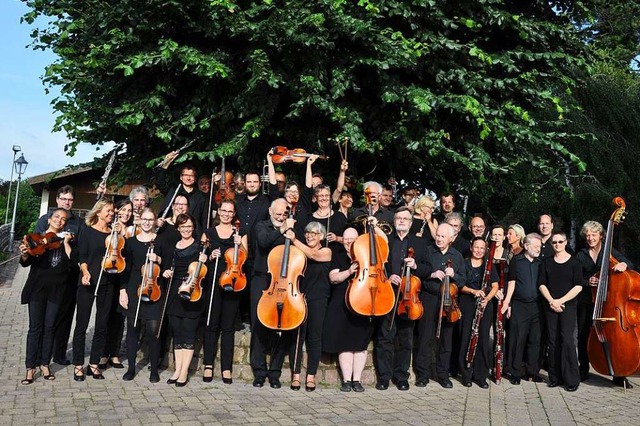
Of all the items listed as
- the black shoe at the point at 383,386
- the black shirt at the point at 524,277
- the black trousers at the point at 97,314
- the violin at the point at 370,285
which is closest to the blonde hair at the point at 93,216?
the black trousers at the point at 97,314

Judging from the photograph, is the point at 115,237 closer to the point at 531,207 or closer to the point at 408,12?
the point at 408,12

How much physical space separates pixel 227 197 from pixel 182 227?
5.06ft

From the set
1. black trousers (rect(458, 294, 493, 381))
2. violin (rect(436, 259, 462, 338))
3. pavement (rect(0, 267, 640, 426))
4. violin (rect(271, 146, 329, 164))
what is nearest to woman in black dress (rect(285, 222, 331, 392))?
pavement (rect(0, 267, 640, 426))

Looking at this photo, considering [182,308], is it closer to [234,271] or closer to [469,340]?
[234,271]

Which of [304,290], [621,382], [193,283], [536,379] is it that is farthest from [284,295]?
[621,382]

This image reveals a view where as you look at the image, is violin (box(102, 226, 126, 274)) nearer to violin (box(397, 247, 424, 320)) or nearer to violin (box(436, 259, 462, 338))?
violin (box(397, 247, 424, 320))

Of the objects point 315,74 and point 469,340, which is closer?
point 469,340

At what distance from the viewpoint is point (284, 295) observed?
600cm

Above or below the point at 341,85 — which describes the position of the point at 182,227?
below

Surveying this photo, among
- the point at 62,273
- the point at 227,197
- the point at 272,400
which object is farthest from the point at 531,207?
the point at 62,273

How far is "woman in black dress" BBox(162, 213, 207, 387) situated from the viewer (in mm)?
6348

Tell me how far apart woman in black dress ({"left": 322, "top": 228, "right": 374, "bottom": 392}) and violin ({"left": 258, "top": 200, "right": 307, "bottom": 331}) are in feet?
1.86

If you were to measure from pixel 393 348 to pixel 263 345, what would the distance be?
4.61 ft

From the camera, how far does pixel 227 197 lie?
789 cm
